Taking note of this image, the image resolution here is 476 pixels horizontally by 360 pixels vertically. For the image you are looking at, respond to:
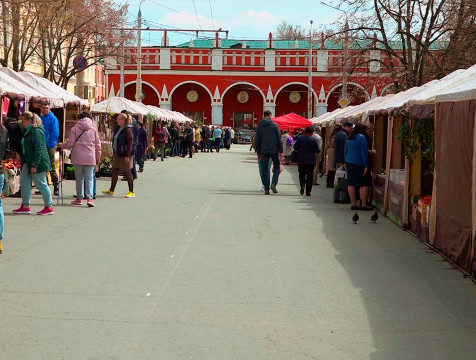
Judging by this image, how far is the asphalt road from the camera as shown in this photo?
593 centimetres

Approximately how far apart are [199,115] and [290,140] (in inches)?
1280

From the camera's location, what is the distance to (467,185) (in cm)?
941

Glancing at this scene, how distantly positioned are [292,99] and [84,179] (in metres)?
52.7

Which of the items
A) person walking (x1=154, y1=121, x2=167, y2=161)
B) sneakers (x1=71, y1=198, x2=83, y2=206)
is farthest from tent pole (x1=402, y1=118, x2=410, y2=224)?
person walking (x1=154, y1=121, x2=167, y2=161)

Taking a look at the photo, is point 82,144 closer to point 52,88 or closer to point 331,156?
point 52,88

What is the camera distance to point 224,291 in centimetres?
Result: 787

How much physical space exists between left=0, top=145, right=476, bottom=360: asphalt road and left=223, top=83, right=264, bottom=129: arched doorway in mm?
53894

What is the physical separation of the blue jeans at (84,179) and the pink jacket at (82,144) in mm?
165

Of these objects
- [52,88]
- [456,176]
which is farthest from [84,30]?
[456,176]

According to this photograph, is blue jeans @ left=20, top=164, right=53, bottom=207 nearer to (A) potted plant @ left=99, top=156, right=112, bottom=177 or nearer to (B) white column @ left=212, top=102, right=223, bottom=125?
(A) potted plant @ left=99, top=156, right=112, bottom=177

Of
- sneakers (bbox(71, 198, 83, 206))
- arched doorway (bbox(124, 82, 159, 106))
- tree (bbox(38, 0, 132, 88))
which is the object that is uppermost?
tree (bbox(38, 0, 132, 88))

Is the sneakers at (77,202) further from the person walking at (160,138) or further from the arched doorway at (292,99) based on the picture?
the arched doorway at (292,99)

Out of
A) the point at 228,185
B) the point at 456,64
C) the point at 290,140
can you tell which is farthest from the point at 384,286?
the point at 290,140

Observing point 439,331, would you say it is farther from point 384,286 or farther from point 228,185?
point 228,185
